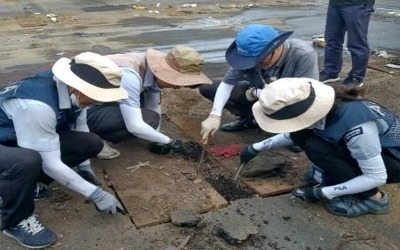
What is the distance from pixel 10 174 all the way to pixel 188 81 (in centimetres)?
144

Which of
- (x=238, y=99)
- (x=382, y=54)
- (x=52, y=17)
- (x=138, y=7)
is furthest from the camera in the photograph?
(x=138, y=7)

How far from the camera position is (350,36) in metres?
5.09

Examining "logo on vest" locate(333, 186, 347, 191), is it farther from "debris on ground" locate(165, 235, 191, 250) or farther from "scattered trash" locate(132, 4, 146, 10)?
"scattered trash" locate(132, 4, 146, 10)

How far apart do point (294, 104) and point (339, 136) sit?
0.38m

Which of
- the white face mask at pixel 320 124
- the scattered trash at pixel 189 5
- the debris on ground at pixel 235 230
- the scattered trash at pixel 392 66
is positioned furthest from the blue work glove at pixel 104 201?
the scattered trash at pixel 189 5

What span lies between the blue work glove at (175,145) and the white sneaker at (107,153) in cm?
41

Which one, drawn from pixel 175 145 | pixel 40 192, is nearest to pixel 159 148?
pixel 175 145

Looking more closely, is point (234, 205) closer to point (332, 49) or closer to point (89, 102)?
point (89, 102)

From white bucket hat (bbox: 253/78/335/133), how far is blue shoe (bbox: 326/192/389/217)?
68 cm

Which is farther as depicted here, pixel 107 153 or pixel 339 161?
pixel 107 153

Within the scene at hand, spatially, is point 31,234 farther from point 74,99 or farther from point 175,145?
point 175,145

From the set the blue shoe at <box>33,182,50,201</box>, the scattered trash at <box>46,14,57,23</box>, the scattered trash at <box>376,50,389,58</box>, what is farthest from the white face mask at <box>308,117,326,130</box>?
the scattered trash at <box>46,14,57,23</box>

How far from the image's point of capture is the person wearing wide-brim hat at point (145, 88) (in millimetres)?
3451

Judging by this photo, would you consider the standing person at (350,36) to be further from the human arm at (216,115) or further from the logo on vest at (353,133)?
the logo on vest at (353,133)
